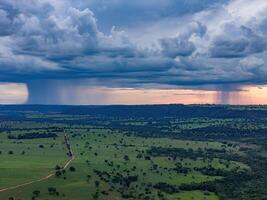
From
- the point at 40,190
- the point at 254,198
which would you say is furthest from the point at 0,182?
the point at 254,198

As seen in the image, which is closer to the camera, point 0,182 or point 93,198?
point 93,198

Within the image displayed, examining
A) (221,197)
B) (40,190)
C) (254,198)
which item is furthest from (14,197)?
(254,198)

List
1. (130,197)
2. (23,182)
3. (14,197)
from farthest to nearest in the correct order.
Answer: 1. (23,182)
2. (130,197)
3. (14,197)

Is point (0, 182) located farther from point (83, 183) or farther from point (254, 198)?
point (254, 198)

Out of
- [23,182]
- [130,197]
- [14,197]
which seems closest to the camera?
[14,197]

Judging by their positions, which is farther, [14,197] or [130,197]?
[130,197]

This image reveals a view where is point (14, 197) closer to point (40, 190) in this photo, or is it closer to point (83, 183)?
point (40, 190)

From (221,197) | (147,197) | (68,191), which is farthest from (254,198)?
(68,191)

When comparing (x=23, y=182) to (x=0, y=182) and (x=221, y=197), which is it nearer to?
(x=0, y=182)
